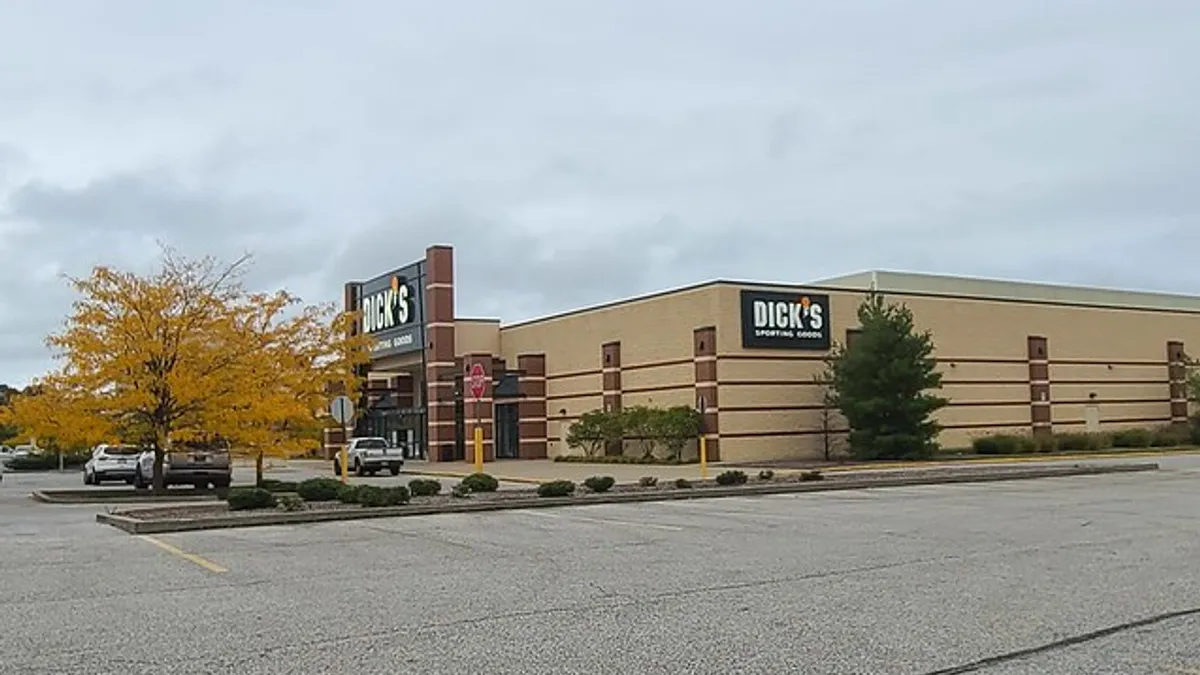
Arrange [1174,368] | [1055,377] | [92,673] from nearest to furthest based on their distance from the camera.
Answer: [92,673] → [1055,377] → [1174,368]

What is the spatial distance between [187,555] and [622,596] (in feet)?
20.5

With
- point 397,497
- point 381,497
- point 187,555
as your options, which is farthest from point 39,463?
point 187,555

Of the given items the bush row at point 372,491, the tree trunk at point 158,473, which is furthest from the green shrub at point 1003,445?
the tree trunk at point 158,473

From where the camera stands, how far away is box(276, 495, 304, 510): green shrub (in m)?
19.5

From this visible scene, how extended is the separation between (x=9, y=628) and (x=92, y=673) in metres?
2.18

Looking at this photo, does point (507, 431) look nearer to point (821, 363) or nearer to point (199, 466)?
point (821, 363)

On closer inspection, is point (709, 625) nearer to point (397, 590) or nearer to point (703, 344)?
point (397, 590)

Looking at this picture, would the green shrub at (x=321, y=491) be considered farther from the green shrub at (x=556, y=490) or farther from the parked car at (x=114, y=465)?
the parked car at (x=114, y=465)

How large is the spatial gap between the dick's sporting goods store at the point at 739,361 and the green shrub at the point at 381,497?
22.1 meters

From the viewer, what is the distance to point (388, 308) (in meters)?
57.5

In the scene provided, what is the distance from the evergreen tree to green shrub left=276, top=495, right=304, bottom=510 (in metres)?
23.4

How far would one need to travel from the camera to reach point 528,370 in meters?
54.2

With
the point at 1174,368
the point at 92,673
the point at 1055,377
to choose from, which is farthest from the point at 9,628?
the point at 1174,368

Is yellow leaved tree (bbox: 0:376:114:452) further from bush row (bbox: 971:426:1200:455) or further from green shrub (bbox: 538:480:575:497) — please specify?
bush row (bbox: 971:426:1200:455)
